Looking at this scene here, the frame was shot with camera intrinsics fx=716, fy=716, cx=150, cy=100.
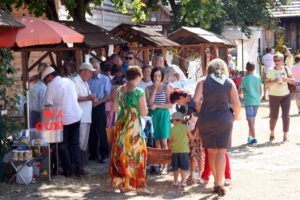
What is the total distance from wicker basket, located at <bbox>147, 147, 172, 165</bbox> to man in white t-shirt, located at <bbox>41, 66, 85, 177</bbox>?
1.22m

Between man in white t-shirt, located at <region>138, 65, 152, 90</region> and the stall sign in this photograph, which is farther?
man in white t-shirt, located at <region>138, 65, 152, 90</region>

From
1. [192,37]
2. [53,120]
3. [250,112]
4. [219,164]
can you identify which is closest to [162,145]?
[53,120]

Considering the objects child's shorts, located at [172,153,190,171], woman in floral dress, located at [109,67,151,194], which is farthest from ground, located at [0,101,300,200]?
child's shorts, located at [172,153,190,171]

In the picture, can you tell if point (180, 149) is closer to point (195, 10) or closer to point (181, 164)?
point (181, 164)

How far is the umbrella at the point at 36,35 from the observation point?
30.8 ft

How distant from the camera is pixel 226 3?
88.9 feet

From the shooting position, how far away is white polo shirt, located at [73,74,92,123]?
36.4ft

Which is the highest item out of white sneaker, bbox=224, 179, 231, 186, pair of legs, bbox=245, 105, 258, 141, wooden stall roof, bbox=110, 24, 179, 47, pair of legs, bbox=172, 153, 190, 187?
wooden stall roof, bbox=110, 24, 179, 47

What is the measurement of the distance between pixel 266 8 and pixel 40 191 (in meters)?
20.6

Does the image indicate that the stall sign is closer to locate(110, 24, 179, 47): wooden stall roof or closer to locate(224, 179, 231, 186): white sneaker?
locate(224, 179, 231, 186): white sneaker

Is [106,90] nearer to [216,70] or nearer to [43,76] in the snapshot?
[43,76]

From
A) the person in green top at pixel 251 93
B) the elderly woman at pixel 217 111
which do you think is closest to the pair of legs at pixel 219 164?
the elderly woman at pixel 217 111

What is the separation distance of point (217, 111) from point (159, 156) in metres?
1.51

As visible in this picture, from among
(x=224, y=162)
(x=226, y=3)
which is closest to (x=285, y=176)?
(x=224, y=162)
